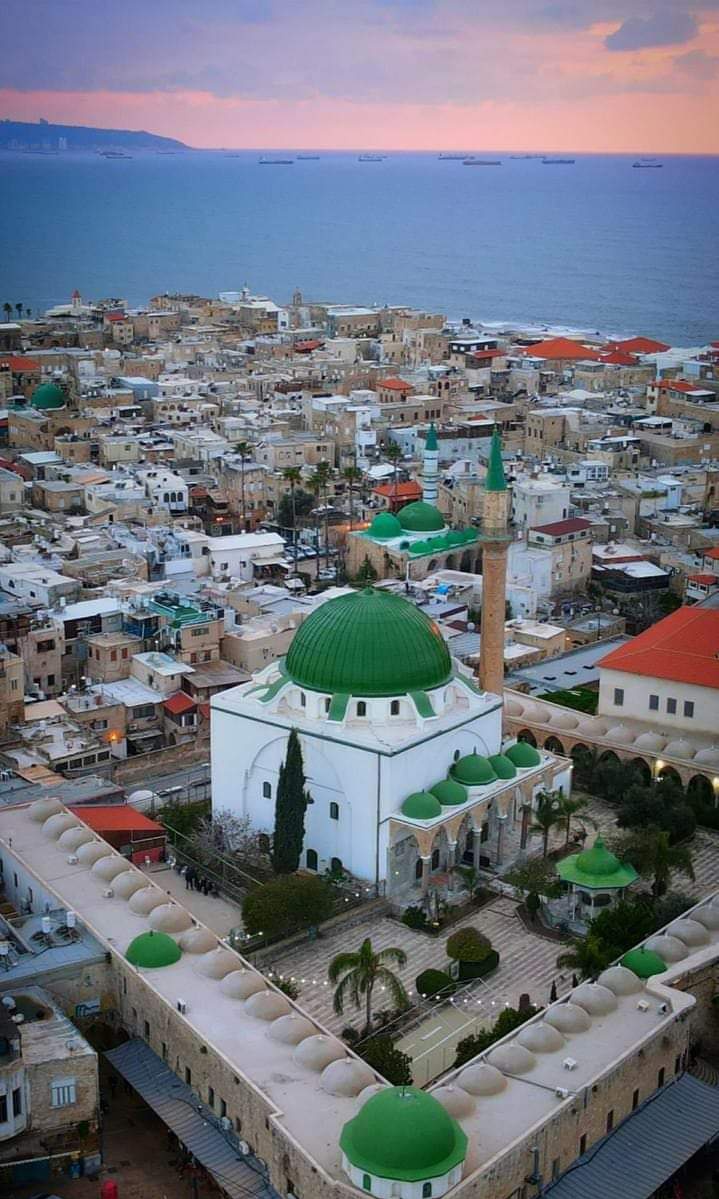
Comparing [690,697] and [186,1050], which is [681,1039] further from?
[690,697]

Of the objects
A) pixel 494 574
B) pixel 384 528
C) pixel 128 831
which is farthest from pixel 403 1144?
pixel 384 528

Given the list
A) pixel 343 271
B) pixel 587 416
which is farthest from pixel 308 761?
pixel 343 271

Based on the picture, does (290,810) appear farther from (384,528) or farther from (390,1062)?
(384,528)

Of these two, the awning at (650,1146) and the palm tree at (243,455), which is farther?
the palm tree at (243,455)

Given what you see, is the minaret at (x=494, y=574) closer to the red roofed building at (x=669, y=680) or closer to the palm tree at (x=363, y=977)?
the red roofed building at (x=669, y=680)

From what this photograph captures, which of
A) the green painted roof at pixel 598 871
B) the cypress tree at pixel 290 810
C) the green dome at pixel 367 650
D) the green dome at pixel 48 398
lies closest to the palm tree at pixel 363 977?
the cypress tree at pixel 290 810
